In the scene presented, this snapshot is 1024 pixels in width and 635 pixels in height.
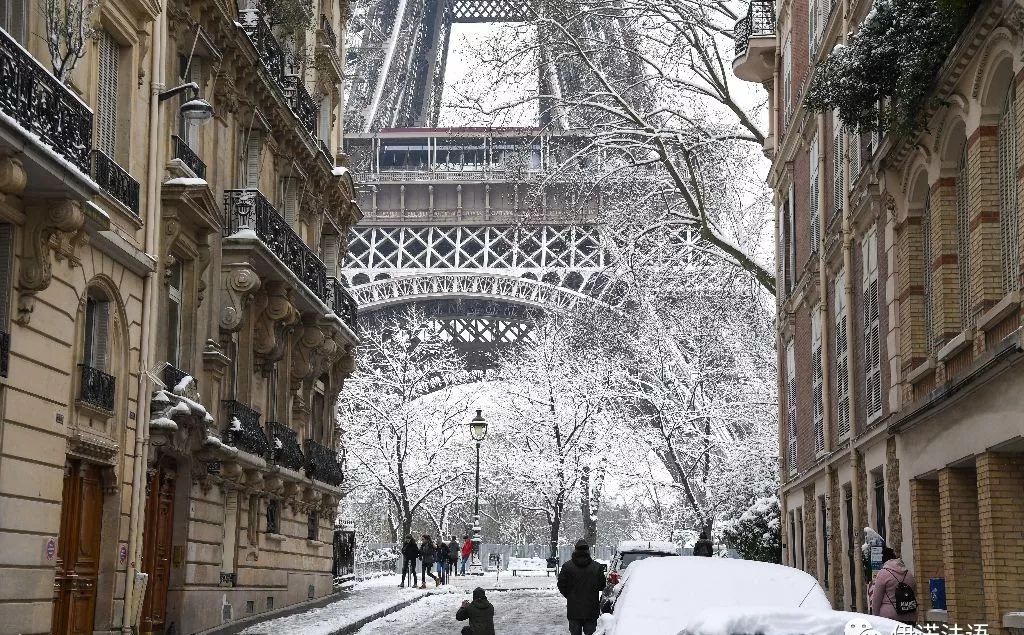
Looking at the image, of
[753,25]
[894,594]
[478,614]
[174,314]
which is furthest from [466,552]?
[894,594]

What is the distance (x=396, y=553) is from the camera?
70688 millimetres

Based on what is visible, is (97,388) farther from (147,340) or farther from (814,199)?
(814,199)

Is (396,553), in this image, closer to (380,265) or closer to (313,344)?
(380,265)

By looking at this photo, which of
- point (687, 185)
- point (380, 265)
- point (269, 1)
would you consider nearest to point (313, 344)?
point (269, 1)

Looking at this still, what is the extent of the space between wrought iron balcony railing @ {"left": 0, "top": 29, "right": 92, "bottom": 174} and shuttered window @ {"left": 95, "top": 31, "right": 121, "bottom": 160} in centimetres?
236

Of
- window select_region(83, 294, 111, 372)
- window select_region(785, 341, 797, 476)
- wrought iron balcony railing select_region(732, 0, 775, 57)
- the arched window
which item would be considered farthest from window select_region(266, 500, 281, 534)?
the arched window

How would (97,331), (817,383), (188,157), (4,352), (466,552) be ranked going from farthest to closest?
(466,552) < (817,383) < (188,157) < (97,331) < (4,352)

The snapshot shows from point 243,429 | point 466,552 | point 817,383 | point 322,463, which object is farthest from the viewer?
point 466,552

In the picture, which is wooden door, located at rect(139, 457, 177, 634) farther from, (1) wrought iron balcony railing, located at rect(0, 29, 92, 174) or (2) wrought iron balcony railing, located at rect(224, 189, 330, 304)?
(1) wrought iron balcony railing, located at rect(0, 29, 92, 174)

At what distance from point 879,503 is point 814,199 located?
27.2 feet

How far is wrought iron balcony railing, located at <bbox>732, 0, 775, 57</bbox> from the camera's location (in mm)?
33188

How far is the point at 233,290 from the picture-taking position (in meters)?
24.6

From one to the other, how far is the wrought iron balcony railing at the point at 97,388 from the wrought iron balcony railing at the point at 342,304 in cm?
1456

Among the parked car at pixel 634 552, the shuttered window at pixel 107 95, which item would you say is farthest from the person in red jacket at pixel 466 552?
the shuttered window at pixel 107 95
